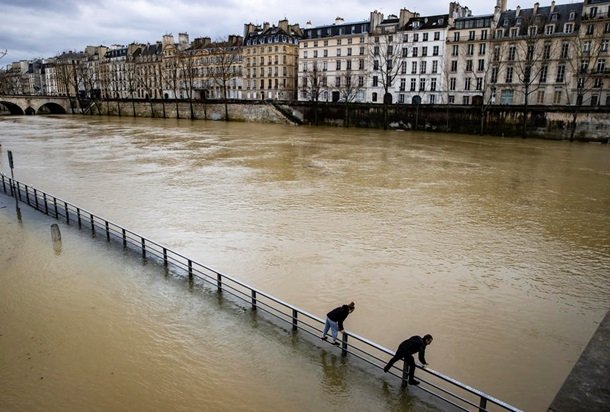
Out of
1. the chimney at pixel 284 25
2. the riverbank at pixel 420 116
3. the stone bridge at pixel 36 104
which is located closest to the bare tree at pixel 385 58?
the riverbank at pixel 420 116

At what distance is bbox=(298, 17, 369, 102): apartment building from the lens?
70750 millimetres

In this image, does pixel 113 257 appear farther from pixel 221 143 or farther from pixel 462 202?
pixel 221 143

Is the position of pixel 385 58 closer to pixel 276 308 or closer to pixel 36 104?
pixel 276 308

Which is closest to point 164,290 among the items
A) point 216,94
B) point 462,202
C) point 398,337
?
point 398,337

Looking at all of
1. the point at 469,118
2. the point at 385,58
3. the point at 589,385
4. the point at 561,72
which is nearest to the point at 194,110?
the point at 385,58

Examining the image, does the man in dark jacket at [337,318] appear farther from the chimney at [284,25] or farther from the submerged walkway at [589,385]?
the chimney at [284,25]

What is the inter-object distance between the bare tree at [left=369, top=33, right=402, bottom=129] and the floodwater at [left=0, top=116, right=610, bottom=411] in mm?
42825

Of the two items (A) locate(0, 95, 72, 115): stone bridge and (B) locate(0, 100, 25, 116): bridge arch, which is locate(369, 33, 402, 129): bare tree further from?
(B) locate(0, 100, 25, 116): bridge arch

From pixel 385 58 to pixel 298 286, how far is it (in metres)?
61.8

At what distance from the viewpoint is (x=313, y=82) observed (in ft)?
238

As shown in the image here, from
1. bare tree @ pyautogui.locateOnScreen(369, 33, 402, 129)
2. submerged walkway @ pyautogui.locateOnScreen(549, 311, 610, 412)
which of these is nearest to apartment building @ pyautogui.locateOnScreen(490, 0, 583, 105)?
bare tree @ pyautogui.locateOnScreen(369, 33, 402, 129)

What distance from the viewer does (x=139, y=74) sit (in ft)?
357

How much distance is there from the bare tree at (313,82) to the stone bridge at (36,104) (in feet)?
178

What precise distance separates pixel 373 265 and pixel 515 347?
4.96 metres
